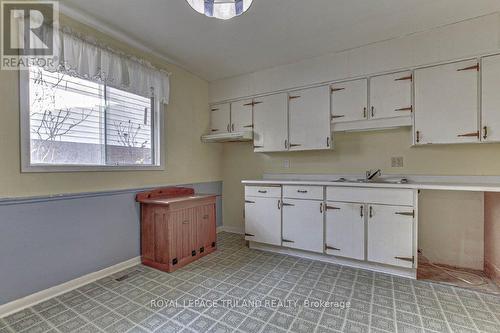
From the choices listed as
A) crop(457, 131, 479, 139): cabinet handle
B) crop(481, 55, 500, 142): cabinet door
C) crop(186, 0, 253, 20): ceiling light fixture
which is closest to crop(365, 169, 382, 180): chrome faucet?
crop(457, 131, 479, 139): cabinet handle

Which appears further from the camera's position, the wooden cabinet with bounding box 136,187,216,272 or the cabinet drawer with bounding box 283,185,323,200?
the cabinet drawer with bounding box 283,185,323,200

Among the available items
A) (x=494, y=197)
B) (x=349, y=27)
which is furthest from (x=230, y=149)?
(x=494, y=197)

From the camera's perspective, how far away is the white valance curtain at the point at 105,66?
203 cm

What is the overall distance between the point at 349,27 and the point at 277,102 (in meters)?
1.20

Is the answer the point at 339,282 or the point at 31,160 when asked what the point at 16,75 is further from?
the point at 339,282

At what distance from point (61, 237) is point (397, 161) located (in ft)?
11.5

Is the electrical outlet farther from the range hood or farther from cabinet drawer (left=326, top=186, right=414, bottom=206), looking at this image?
the range hood

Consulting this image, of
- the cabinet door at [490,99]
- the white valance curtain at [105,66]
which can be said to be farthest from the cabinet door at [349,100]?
the white valance curtain at [105,66]

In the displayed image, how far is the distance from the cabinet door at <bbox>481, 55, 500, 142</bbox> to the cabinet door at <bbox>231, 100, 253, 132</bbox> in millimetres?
2501

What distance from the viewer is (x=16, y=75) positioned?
6.01 ft

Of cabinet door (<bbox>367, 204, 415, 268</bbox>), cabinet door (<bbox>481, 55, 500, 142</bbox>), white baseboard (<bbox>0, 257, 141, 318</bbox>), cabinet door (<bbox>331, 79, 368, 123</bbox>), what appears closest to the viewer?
white baseboard (<bbox>0, 257, 141, 318</bbox>)

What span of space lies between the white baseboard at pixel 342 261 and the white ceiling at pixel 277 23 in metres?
2.38

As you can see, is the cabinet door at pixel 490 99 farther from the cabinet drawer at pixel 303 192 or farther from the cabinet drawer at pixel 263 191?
the cabinet drawer at pixel 263 191

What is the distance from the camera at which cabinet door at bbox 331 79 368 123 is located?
2704 millimetres
